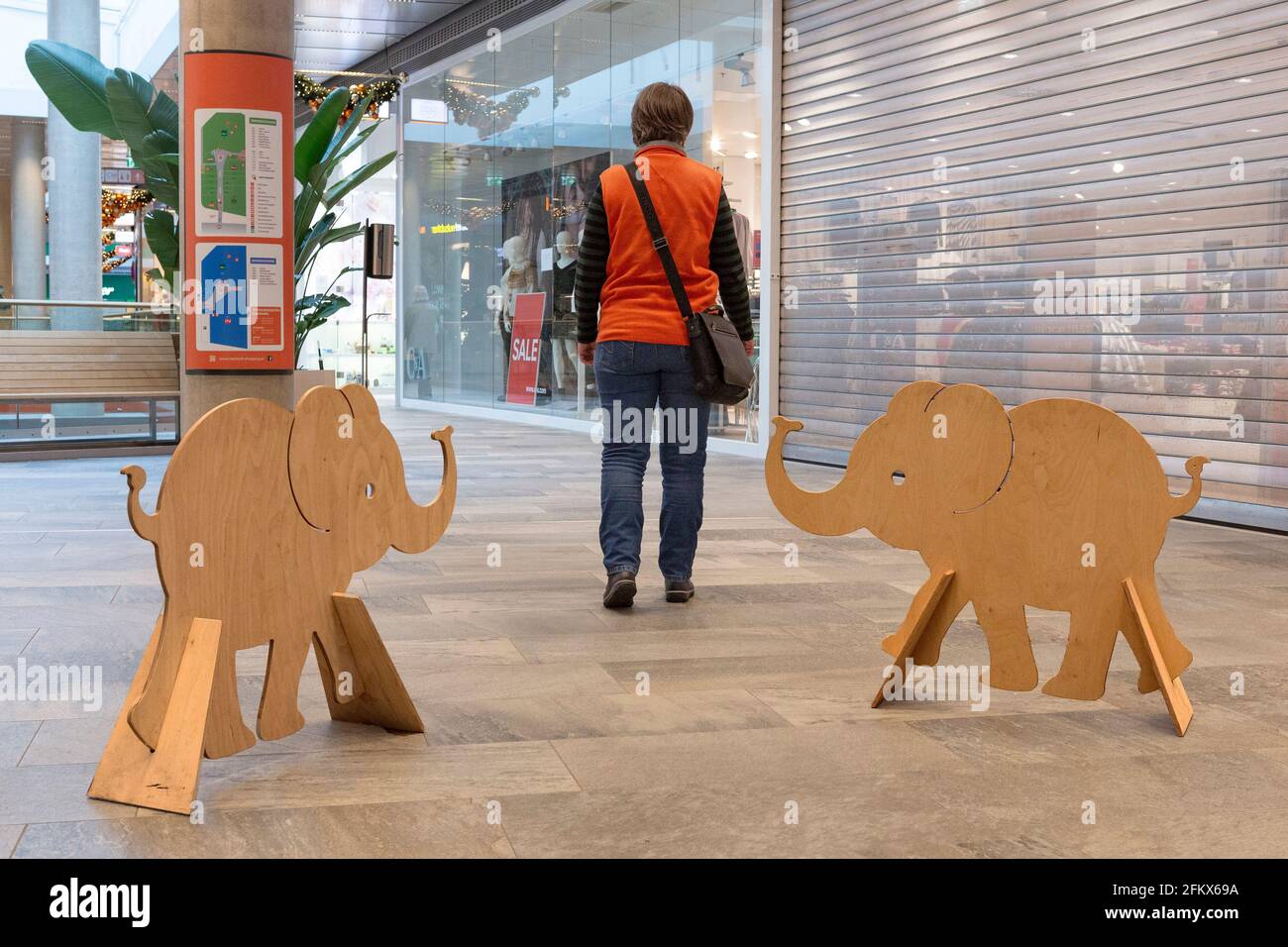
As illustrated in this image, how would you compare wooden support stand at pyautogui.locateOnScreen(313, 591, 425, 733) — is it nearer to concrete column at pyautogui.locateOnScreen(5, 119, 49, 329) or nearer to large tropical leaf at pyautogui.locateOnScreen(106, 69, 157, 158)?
large tropical leaf at pyautogui.locateOnScreen(106, 69, 157, 158)

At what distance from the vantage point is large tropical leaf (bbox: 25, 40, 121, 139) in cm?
859

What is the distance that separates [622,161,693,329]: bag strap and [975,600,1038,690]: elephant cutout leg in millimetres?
1650

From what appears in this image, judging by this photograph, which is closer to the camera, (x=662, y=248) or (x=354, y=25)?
(x=662, y=248)

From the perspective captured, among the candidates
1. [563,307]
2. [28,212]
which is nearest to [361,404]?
[563,307]

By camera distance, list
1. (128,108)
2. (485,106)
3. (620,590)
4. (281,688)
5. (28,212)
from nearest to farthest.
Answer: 1. (281,688)
2. (620,590)
3. (128,108)
4. (485,106)
5. (28,212)

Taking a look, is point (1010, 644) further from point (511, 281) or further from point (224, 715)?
point (511, 281)

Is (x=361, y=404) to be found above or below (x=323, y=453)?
above

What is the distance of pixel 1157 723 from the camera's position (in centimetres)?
342

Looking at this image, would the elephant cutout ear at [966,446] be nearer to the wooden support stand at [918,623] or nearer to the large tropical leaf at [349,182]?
the wooden support stand at [918,623]

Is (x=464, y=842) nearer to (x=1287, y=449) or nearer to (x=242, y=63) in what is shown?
(x=242, y=63)

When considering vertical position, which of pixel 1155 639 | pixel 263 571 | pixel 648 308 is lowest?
pixel 1155 639

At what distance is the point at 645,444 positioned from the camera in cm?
495

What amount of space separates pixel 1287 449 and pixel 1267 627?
2769mm

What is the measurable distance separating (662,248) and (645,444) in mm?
731
